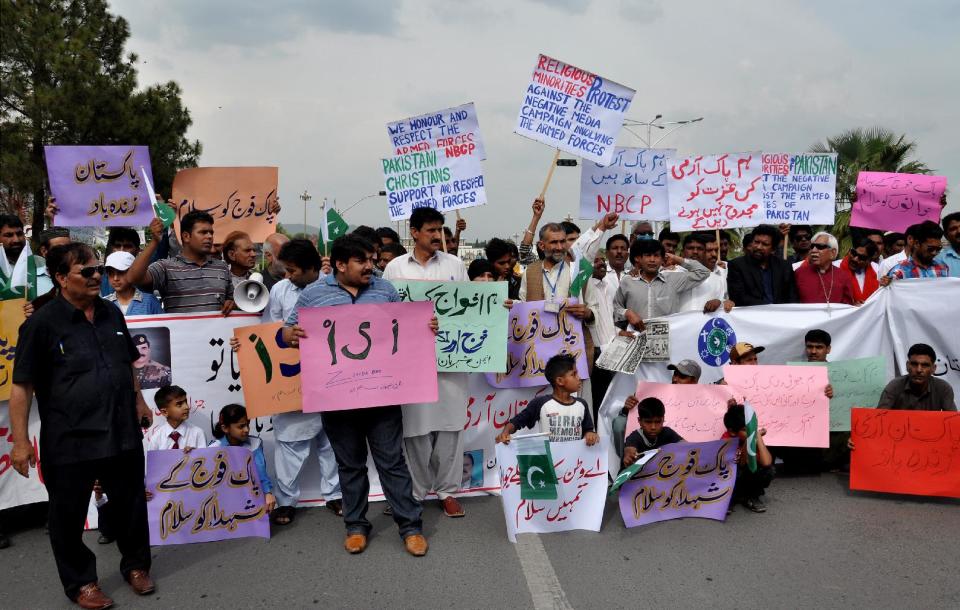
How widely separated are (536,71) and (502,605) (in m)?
4.86

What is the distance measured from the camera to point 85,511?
369 cm

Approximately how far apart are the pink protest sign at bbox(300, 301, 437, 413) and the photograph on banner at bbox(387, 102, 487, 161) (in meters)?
2.64

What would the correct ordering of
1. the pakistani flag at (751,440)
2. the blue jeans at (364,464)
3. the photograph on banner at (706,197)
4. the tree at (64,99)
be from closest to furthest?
the blue jeans at (364,464) < the pakistani flag at (751,440) < the photograph on banner at (706,197) < the tree at (64,99)

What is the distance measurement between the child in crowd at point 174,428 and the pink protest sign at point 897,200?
6420 millimetres

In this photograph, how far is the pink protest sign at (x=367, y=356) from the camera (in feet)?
13.9

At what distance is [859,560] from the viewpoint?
402cm

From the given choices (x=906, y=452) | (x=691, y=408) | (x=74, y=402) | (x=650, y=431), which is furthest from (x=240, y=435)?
(x=906, y=452)

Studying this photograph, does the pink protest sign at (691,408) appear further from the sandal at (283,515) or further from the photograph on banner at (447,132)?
the photograph on banner at (447,132)

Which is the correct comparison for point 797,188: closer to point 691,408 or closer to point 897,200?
point 897,200

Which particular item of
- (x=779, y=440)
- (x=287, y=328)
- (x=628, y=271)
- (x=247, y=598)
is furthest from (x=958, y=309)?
(x=247, y=598)

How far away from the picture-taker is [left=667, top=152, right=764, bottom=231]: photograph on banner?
7227 mm

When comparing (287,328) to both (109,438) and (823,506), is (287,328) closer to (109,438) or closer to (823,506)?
(109,438)

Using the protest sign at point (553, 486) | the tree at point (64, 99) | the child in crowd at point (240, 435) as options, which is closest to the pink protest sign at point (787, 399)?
the protest sign at point (553, 486)

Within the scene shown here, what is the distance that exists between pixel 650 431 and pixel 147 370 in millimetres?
3372
